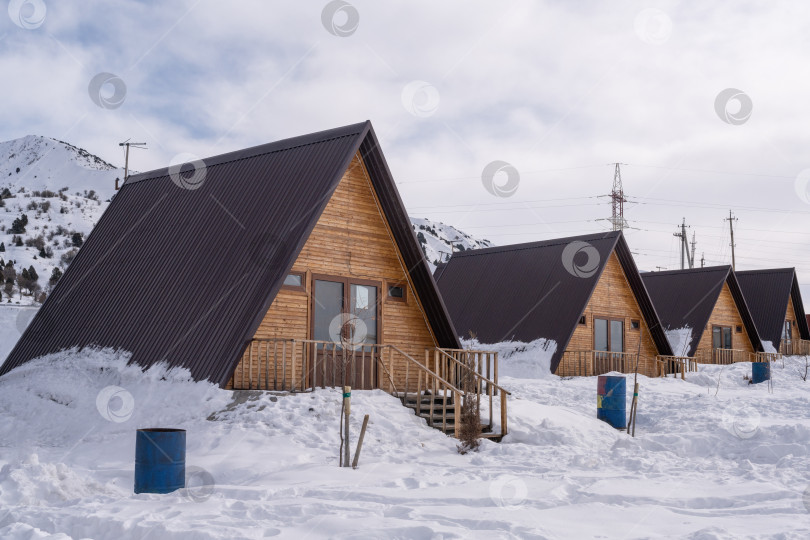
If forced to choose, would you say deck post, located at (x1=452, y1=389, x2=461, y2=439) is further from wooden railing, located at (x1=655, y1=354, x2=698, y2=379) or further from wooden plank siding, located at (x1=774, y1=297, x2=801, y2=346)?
wooden plank siding, located at (x1=774, y1=297, x2=801, y2=346)

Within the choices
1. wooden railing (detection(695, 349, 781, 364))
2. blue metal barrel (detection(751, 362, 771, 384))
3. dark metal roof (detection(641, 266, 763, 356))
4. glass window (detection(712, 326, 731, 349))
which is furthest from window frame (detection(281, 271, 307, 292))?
glass window (detection(712, 326, 731, 349))

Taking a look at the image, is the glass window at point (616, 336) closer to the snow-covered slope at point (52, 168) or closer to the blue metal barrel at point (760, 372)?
the blue metal barrel at point (760, 372)

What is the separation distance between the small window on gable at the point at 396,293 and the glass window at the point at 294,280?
2.19 meters

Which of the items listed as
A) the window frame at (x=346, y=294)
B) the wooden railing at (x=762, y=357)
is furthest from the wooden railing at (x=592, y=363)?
the wooden railing at (x=762, y=357)

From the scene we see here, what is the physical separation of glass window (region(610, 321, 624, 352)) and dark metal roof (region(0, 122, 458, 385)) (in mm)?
11387

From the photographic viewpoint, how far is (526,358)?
84.5 ft

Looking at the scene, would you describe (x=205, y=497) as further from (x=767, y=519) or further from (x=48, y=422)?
(x=48, y=422)

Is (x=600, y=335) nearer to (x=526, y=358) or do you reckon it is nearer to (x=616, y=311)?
(x=616, y=311)

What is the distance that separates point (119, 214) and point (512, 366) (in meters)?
12.5

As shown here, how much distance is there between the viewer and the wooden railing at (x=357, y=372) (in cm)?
1412

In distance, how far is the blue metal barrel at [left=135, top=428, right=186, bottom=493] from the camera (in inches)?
371

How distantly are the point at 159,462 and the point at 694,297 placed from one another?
2953 centimetres

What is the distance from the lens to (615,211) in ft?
223

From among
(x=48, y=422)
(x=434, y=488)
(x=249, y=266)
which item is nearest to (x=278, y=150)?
(x=249, y=266)
